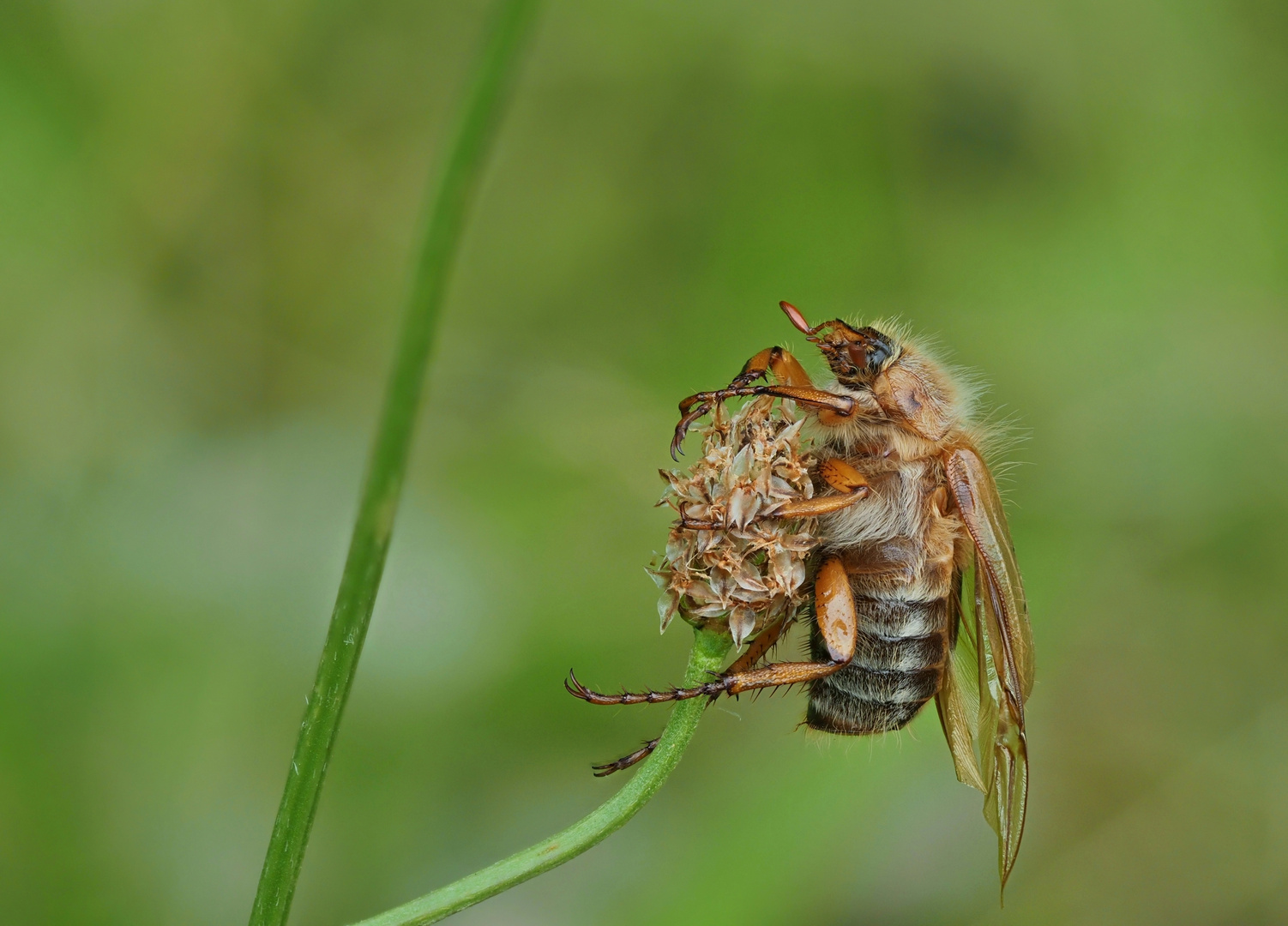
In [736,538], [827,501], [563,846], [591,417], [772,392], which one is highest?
[591,417]

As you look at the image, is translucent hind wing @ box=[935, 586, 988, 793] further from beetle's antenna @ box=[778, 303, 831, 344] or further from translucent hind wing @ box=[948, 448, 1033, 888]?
beetle's antenna @ box=[778, 303, 831, 344]

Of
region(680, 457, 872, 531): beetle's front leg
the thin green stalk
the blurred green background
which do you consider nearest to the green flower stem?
the thin green stalk

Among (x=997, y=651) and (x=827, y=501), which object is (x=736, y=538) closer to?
(x=827, y=501)

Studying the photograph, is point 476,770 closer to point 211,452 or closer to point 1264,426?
point 211,452

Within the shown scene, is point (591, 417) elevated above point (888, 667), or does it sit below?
above

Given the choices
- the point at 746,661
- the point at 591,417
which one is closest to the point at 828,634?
the point at 746,661

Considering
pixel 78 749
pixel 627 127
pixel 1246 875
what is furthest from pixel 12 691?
pixel 1246 875

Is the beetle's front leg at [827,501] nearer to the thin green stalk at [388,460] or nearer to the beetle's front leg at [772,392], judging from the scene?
the beetle's front leg at [772,392]
